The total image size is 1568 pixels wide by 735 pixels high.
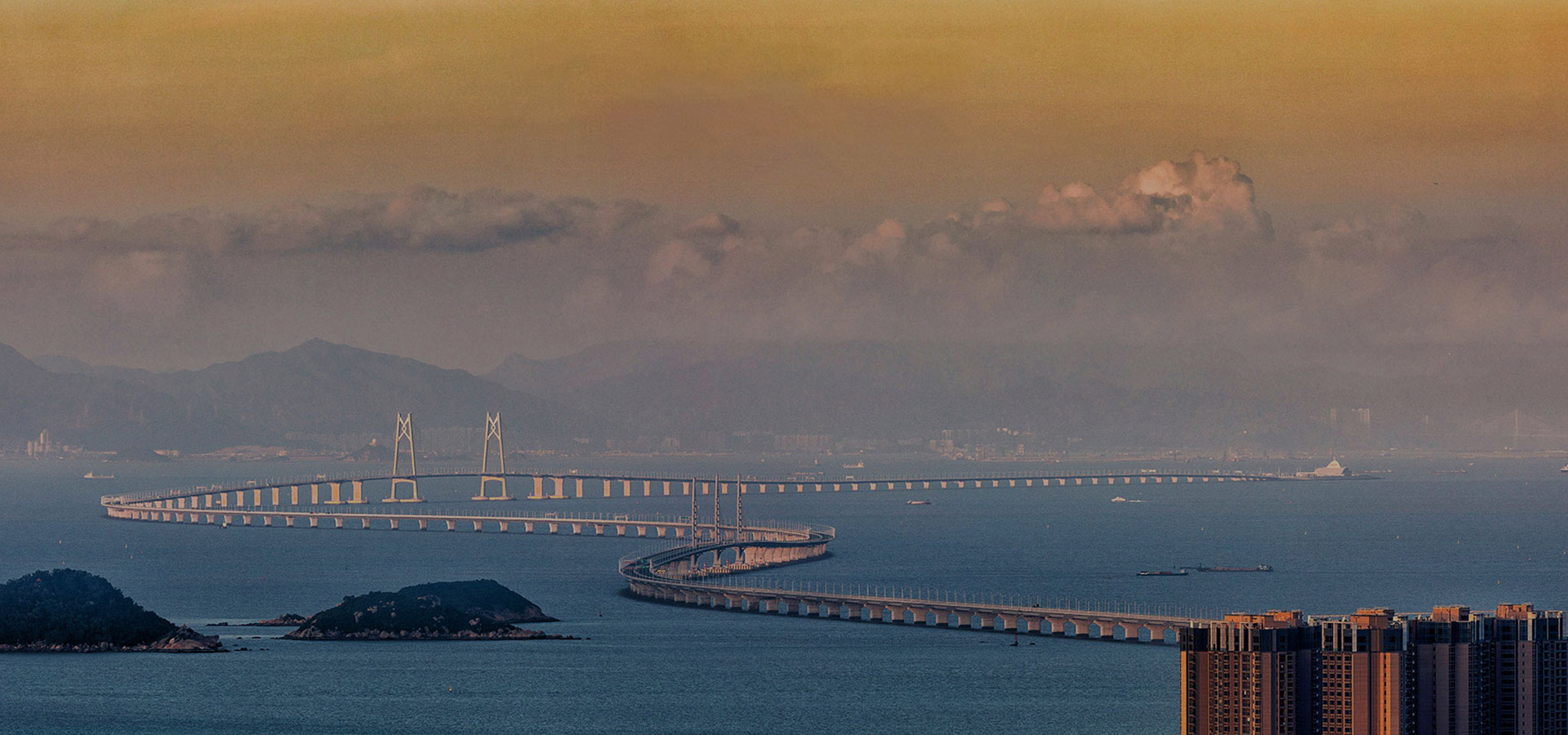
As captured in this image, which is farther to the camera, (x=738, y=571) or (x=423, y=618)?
(x=738, y=571)

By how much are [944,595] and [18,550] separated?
68.1 metres

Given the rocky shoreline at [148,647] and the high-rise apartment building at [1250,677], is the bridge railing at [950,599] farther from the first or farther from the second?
the high-rise apartment building at [1250,677]

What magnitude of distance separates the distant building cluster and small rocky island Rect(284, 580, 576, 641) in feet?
135

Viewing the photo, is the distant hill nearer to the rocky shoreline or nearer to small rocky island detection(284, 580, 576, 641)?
the rocky shoreline

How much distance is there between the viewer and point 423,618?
9644 centimetres

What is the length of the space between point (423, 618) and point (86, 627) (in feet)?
46.6

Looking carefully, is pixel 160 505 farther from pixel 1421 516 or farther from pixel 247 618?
pixel 1421 516

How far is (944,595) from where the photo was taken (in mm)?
111000

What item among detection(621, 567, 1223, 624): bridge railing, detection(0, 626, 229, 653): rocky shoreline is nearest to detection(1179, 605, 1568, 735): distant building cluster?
detection(621, 567, 1223, 624): bridge railing

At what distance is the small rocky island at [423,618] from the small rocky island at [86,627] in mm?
5470

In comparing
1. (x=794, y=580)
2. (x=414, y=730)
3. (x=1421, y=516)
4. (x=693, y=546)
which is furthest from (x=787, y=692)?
(x=1421, y=516)

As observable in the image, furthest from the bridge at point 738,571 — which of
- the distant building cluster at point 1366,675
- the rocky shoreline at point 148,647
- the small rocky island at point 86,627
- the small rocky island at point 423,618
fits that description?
the small rocky island at point 86,627

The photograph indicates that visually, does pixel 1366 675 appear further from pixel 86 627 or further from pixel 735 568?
pixel 735 568

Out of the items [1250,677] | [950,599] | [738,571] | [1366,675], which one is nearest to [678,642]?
[950,599]
